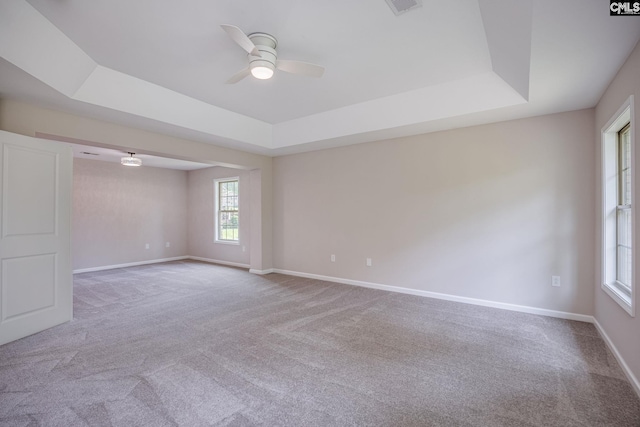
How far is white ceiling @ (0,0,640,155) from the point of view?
2160 millimetres

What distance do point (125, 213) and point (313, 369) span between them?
6.79m

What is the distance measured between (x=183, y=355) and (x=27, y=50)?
2822 millimetres

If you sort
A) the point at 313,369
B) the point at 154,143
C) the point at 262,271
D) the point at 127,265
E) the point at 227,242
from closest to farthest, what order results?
the point at 313,369 → the point at 154,143 → the point at 262,271 → the point at 127,265 → the point at 227,242

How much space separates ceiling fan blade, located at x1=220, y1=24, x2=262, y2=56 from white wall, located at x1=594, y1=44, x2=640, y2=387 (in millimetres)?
2787

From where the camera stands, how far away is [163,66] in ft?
10.2

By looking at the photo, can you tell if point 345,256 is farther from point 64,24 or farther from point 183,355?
point 64,24

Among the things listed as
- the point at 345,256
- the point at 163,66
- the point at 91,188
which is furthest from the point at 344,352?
the point at 91,188

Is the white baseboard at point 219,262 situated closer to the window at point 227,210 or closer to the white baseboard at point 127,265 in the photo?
the white baseboard at point 127,265

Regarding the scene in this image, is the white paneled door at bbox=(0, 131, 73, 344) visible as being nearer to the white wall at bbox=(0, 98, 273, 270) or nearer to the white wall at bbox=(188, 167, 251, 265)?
the white wall at bbox=(0, 98, 273, 270)

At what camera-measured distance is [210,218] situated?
7832mm

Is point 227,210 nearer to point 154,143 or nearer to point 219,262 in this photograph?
point 219,262

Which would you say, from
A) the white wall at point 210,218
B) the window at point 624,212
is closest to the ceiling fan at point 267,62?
the window at point 624,212

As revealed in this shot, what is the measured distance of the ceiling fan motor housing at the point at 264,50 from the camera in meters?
2.57

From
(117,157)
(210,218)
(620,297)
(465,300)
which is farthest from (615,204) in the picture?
(117,157)
